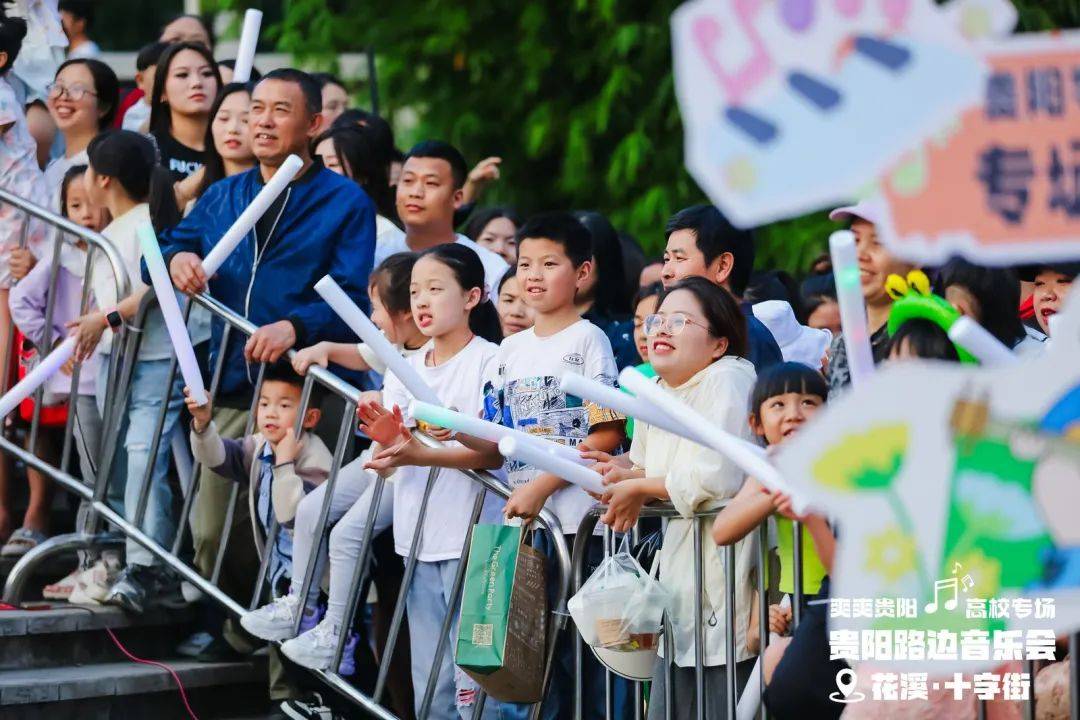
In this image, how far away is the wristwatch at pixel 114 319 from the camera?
5992 mm

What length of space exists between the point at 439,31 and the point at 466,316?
5811 millimetres

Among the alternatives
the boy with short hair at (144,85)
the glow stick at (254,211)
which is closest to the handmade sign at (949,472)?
the glow stick at (254,211)

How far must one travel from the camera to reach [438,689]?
16.7ft

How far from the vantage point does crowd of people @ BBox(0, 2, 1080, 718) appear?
434 cm

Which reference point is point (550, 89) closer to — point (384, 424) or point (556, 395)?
point (556, 395)

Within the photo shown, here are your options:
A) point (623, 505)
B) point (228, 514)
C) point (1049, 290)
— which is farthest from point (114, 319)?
point (1049, 290)

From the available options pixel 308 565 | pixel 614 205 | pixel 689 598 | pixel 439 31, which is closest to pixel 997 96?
pixel 689 598

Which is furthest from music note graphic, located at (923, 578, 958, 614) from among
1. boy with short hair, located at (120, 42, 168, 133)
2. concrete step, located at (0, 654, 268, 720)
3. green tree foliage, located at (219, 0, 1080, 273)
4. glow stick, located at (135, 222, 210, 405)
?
green tree foliage, located at (219, 0, 1080, 273)

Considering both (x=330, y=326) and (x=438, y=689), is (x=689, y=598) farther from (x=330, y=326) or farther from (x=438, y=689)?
(x=330, y=326)

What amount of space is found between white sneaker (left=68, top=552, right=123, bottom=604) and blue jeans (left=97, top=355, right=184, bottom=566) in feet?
0.30

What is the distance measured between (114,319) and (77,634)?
1.11 m

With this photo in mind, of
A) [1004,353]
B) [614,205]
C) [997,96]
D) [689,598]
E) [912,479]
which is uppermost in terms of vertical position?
[614,205]

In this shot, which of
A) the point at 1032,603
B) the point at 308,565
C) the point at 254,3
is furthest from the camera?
the point at 254,3

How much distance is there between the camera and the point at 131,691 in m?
5.64
